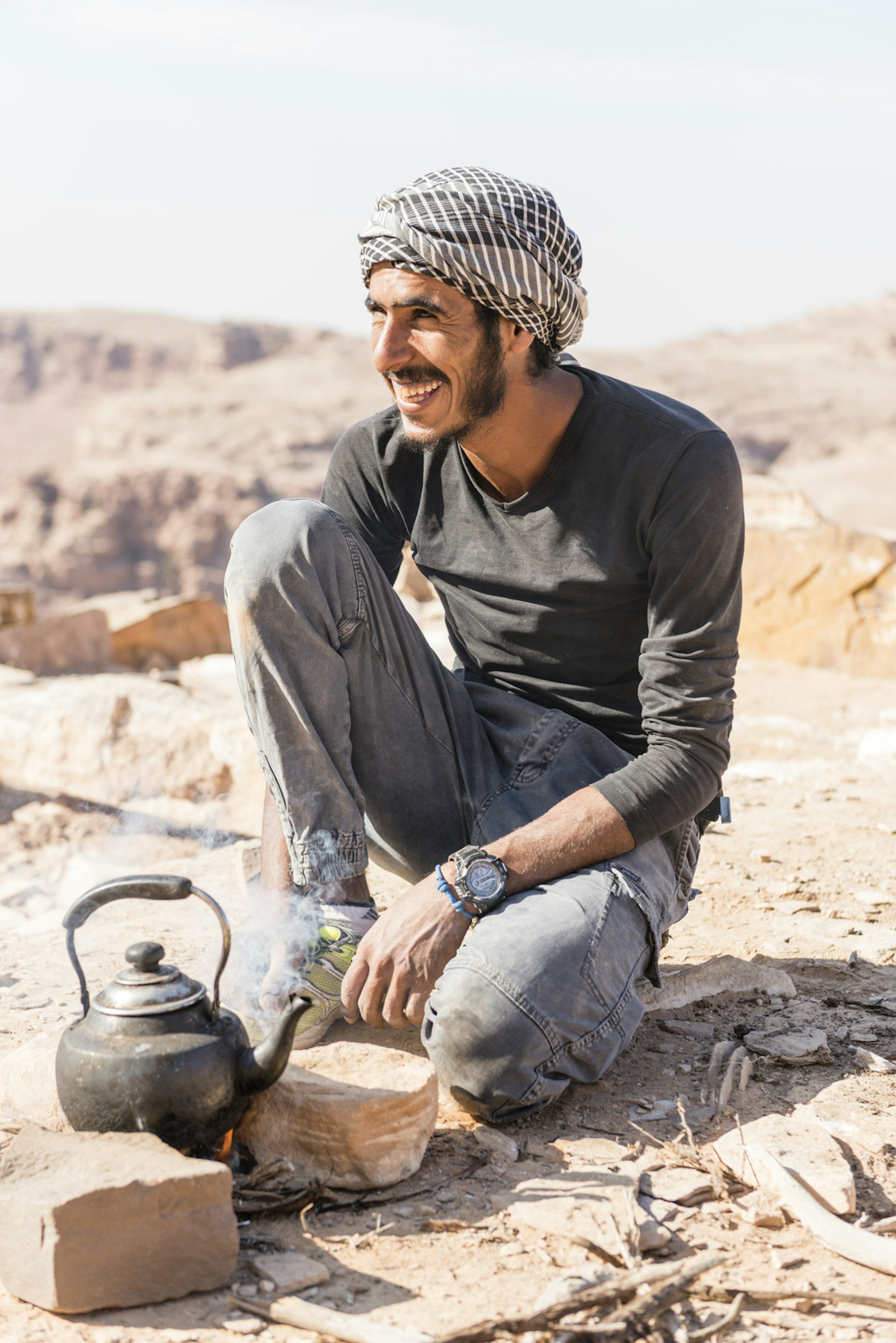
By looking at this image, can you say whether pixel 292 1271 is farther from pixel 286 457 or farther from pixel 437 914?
pixel 286 457

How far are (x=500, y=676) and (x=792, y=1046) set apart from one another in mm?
1082

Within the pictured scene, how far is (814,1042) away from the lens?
2.58 metres

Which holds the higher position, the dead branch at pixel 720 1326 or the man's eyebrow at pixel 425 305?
the man's eyebrow at pixel 425 305

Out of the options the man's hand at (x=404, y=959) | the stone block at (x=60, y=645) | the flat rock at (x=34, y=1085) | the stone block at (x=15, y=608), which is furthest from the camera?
the stone block at (x=15, y=608)

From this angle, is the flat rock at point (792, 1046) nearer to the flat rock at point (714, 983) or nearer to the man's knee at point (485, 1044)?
the flat rock at point (714, 983)

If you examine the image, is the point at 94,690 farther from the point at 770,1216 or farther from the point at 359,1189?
the point at 770,1216

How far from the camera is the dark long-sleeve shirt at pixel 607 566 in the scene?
243 centimetres

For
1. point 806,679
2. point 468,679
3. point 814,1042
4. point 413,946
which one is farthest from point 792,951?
point 806,679

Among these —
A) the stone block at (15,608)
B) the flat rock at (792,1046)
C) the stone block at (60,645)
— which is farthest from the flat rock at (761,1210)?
the stone block at (15,608)

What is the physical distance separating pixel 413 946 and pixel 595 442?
116 cm

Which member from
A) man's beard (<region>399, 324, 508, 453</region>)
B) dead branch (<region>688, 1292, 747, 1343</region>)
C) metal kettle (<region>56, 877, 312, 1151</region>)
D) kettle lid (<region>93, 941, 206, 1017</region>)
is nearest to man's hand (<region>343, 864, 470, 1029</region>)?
metal kettle (<region>56, 877, 312, 1151</region>)

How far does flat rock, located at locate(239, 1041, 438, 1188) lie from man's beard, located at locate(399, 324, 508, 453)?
138 centimetres

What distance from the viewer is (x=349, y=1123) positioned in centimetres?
199

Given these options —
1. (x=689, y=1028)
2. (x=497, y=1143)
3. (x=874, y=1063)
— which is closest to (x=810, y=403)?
(x=689, y=1028)
